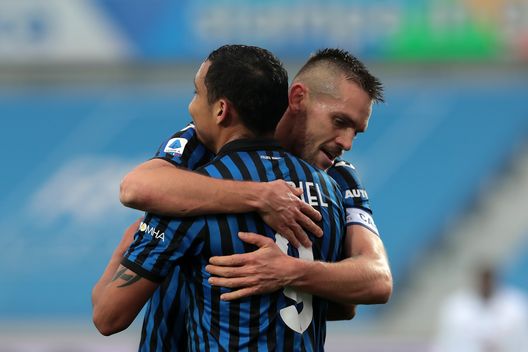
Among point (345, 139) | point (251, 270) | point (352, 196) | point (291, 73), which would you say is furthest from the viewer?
point (291, 73)

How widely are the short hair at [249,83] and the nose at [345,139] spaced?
11.5 inches

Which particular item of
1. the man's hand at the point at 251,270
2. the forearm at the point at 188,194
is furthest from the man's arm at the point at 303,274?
the forearm at the point at 188,194

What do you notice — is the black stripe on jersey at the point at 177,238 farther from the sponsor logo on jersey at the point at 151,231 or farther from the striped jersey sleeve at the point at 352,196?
the striped jersey sleeve at the point at 352,196

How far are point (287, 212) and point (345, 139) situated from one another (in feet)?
1.38

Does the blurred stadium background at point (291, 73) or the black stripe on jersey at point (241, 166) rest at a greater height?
the black stripe on jersey at point (241, 166)

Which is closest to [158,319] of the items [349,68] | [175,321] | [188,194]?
[175,321]

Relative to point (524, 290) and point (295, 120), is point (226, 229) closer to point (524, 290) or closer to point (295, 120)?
point (295, 120)

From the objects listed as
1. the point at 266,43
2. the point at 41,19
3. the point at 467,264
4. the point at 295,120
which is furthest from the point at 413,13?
the point at 295,120

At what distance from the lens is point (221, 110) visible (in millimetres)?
3059

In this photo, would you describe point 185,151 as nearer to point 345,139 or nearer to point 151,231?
point 151,231

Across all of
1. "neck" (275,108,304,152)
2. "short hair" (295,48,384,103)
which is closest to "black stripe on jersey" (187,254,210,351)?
"neck" (275,108,304,152)

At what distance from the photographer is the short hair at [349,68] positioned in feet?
11.0

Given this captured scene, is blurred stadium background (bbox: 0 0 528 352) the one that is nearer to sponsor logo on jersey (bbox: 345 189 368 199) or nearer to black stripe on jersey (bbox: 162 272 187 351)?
sponsor logo on jersey (bbox: 345 189 368 199)

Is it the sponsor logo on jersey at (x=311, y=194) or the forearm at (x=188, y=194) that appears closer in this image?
the forearm at (x=188, y=194)
